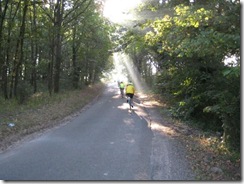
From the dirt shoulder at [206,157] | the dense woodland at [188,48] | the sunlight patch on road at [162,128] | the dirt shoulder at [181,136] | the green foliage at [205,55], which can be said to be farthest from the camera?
the sunlight patch on road at [162,128]

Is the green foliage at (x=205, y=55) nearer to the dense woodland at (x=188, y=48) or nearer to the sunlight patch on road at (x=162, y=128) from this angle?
the dense woodland at (x=188, y=48)

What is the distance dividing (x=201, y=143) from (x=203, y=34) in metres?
4.62

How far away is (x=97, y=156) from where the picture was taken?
9250 millimetres

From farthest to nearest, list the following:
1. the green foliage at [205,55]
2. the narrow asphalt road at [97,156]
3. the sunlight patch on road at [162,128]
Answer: the sunlight patch on road at [162,128]
the green foliage at [205,55]
the narrow asphalt road at [97,156]

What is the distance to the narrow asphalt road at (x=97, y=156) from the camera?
7637 mm

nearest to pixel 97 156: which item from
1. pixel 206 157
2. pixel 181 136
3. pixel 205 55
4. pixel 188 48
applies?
pixel 206 157

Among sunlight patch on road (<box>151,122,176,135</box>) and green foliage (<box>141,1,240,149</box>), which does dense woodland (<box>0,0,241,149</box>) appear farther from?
sunlight patch on road (<box>151,122,176,135</box>)

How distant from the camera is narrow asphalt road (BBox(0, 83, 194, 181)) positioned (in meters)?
7.64

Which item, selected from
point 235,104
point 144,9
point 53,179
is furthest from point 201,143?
point 144,9

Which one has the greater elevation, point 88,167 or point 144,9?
point 144,9

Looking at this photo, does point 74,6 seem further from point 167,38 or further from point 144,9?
point 167,38

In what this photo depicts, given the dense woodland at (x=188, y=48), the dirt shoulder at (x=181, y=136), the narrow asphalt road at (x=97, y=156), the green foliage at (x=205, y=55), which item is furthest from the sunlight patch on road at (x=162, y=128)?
the dense woodland at (x=188, y=48)

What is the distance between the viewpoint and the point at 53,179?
727cm

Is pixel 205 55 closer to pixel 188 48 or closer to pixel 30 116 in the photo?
pixel 188 48
